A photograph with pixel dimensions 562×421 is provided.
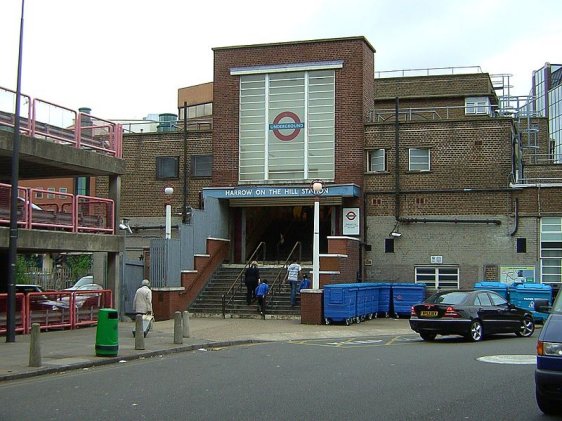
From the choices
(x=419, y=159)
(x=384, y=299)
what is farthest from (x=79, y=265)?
(x=384, y=299)

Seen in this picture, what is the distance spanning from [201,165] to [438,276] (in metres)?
11.5

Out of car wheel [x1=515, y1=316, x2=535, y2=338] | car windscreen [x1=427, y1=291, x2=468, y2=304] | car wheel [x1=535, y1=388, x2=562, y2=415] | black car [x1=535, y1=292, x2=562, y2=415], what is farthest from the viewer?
car wheel [x1=515, y1=316, x2=535, y2=338]

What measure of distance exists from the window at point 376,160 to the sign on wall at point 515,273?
642 centimetres

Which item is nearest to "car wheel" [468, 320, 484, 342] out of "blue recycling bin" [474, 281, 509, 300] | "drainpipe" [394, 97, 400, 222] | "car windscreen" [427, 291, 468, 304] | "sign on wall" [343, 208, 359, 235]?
"car windscreen" [427, 291, 468, 304]

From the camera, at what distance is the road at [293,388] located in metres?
9.62

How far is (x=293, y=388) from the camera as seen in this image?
11.7 m

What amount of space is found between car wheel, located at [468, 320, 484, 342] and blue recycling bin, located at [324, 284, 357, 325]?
20.0 ft

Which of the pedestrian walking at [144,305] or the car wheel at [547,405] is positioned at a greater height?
the pedestrian walking at [144,305]

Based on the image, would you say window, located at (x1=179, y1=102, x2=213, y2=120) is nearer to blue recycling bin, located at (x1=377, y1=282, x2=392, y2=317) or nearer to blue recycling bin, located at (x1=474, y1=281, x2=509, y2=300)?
blue recycling bin, located at (x1=377, y1=282, x2=392, y2=317)

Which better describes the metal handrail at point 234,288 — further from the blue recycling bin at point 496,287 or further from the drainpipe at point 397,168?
the blue recycling bin at point 496,287

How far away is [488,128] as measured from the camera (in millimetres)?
31375

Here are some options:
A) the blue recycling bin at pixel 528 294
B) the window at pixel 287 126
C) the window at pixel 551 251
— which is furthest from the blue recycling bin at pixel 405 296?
the window at pixel 287 126

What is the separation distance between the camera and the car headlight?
28.6 ft

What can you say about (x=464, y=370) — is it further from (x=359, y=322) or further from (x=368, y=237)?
(x=368, y=237)
